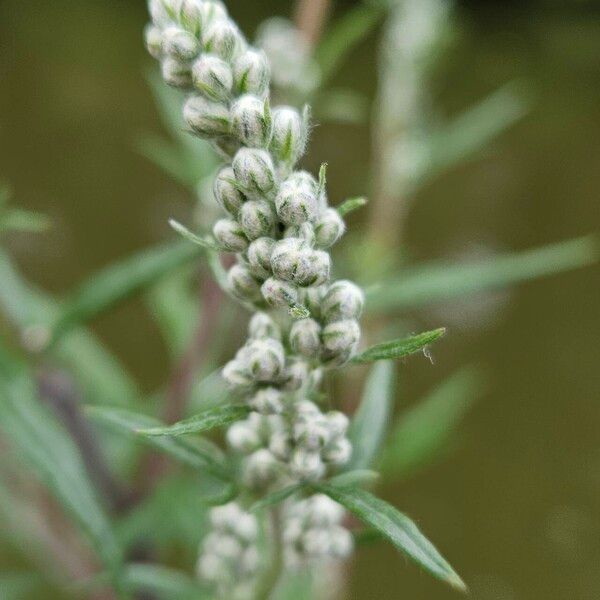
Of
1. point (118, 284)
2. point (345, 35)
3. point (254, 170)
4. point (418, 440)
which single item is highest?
point (345, 35)

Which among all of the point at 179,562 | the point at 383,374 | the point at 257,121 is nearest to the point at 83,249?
the point at 179,562

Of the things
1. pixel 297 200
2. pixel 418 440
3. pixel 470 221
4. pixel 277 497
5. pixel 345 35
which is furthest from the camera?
pixel 470 221

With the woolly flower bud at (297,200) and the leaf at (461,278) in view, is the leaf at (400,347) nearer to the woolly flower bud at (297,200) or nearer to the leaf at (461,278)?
the woolly flower bud at (297,200)

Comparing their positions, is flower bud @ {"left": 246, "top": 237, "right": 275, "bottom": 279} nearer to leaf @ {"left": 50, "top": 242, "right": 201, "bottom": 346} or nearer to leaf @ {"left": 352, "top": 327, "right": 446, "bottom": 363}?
leaf @ {"left": 352, "top": 327, "right": 446, "bottom": 363}

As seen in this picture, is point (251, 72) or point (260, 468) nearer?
point (251, 72)

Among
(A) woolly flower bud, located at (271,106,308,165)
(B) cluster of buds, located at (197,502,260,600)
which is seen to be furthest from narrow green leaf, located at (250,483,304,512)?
(A) woolly flower bud, located at (271,106,308,165)

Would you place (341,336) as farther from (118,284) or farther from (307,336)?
(118,284)

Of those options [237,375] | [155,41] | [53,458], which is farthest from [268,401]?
[53,458]
